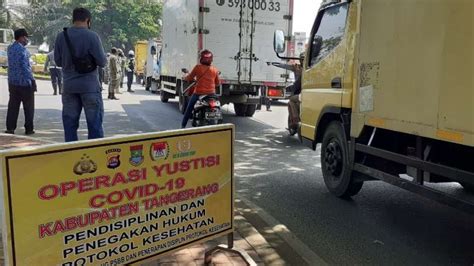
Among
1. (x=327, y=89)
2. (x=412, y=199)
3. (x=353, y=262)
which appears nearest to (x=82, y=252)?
(x=353, y=262)

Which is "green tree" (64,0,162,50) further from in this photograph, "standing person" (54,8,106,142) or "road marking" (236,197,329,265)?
"road marking" (236,197,329,265)

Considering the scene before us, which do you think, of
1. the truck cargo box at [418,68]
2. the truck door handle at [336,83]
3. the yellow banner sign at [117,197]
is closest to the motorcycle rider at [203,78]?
the truck door handle at [336,83]

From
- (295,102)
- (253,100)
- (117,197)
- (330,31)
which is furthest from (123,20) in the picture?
(117,197)

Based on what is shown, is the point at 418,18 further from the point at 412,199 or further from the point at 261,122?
the point at 261,122

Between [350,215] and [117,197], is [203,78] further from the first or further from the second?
[117,197]

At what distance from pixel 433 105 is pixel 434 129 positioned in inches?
7.1

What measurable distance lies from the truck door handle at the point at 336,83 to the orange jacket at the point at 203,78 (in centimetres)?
371

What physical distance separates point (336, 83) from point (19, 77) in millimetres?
5723

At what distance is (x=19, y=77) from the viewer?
8781 millimetres

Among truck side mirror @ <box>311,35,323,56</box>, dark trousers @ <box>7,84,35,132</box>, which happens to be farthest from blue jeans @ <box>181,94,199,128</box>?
truck side mirror @ <box>311,35,323,56</box>

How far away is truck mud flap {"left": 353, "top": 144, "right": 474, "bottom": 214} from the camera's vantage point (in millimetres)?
3768

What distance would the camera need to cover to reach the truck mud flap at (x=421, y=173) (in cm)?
377

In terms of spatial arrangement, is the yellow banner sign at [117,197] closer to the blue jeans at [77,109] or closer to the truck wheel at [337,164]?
the truck wheel at [337,164]

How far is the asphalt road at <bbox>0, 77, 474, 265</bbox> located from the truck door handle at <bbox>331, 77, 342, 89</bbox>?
4.16 ft
